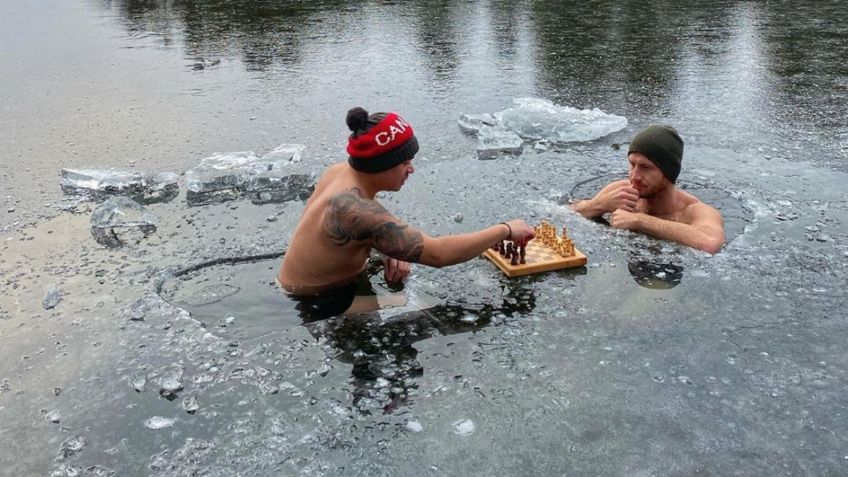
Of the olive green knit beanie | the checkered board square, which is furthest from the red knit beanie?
the olive green knit beanie

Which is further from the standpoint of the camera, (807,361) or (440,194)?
(440,194)

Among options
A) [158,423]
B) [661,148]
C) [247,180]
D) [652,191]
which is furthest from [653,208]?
[158,423]

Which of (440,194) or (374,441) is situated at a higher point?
(440,194)

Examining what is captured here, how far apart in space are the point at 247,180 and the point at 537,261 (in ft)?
8.63

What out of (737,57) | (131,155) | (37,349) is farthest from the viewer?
(737,57)

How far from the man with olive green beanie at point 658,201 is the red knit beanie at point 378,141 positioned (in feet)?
6.35

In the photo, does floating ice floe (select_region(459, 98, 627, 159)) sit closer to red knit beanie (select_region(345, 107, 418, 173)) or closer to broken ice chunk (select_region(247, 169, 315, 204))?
broken ice chunk (select_region(247, 169, 315, 204))

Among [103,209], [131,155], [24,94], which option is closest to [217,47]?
[24,94]

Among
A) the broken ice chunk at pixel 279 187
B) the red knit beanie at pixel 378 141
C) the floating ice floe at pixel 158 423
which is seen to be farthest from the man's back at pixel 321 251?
the broken ice chunk at pixel 279 187

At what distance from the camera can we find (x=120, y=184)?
6.01 meters

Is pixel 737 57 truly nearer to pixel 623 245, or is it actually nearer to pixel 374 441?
pixel 623 245

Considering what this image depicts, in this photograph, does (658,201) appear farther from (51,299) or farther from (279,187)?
(51,299)

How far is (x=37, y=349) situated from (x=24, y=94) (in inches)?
259

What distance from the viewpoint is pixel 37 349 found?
3.79 metres
